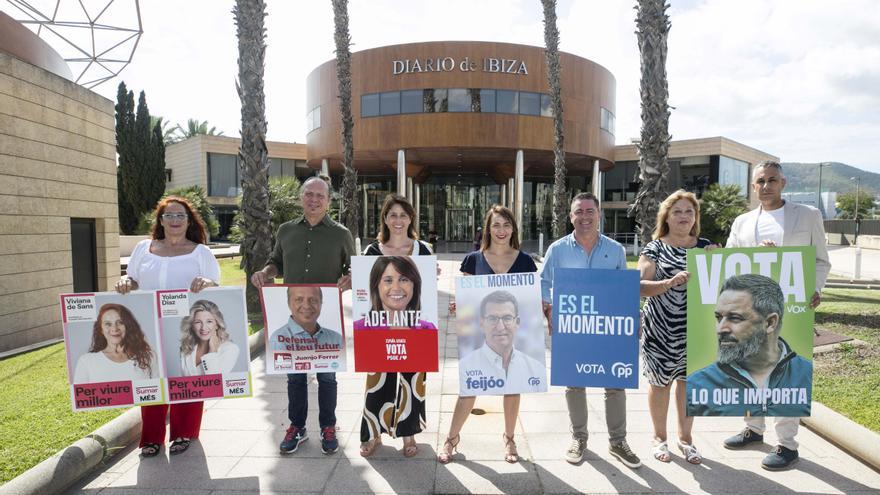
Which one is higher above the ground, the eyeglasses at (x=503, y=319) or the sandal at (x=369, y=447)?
the eyeglasses at (x=503, y=319)

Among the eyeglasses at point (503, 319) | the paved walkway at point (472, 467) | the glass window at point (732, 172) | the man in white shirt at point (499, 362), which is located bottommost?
the paved walkway at point (472, 467)

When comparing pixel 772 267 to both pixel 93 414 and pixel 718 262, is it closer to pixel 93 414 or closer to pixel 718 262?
pixel 718 262

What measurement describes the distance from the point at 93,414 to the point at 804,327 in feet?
20.2

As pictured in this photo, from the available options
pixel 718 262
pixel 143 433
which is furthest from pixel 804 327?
pixel 143 433

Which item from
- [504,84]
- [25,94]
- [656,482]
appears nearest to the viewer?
[656,482]

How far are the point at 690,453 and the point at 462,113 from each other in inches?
939

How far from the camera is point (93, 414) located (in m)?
4.54

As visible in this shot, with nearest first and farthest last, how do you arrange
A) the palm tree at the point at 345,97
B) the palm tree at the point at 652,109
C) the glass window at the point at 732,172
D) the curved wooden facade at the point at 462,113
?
the palm tree at the point at 652,109
the palm tree at the point at 345,97
the curved wooden facade at the point at 462,113
the glass window at the point at 732,172

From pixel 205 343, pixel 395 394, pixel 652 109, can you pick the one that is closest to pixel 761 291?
pixel 395 394

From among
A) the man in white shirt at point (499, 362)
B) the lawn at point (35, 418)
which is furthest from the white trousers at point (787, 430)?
the lawn at point (35, 418)

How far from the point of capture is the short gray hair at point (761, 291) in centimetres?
361

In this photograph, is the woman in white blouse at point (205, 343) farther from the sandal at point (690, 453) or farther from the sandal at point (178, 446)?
the sandal at point (690, 453)

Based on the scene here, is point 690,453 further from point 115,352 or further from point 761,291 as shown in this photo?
point 115,352

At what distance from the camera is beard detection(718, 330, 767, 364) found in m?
3.63
